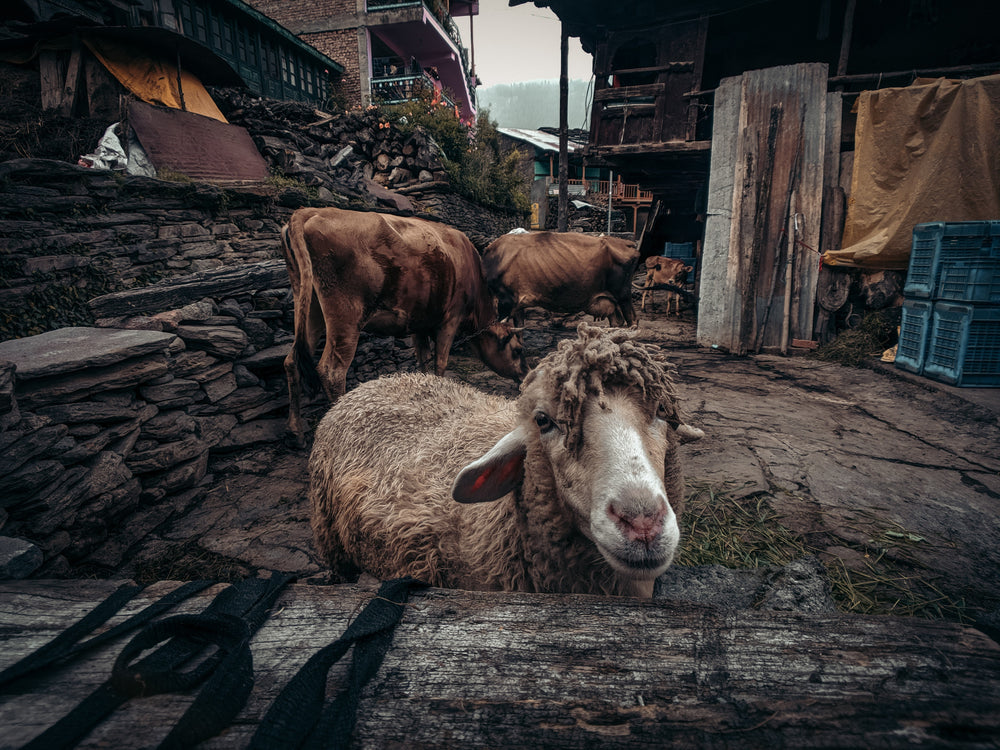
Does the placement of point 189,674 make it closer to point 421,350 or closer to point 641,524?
point 641,524

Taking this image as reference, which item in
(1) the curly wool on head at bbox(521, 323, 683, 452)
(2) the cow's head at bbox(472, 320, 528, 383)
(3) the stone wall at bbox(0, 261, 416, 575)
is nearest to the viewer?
(1) the curly wool on head at bbox(521, 323, 683, 452)

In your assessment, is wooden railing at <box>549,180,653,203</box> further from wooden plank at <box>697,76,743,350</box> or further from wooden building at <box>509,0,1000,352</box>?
wooden plank at <box>697,76,743,350</box>

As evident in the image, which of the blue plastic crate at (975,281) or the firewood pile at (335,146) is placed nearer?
the blue plastic crate at (975,281)

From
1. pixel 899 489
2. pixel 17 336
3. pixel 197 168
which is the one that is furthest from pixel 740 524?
pixel 197 168

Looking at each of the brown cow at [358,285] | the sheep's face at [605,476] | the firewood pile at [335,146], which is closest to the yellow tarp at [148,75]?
the firewood pile at [335,146]

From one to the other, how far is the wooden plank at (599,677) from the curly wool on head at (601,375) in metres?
0.59

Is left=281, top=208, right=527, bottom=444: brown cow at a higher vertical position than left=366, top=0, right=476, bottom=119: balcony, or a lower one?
lower

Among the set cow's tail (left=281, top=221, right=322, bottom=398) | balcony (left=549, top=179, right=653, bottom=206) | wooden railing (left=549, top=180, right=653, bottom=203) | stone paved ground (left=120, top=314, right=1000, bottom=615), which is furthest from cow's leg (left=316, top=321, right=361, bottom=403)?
wooden railing (left=549, top=180, right=653, bottom=203)

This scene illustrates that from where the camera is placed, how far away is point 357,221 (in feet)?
15.4

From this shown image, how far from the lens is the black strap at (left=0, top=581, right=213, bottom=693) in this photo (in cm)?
85

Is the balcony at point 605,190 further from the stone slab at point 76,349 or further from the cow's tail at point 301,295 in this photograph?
the stone slab at point 76,349

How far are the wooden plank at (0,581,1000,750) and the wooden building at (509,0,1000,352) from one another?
304 inches

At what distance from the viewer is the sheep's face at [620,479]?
1.22m

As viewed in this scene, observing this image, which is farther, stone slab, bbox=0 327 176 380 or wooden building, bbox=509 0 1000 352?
wooden building, bbox=509 0 1000 352
